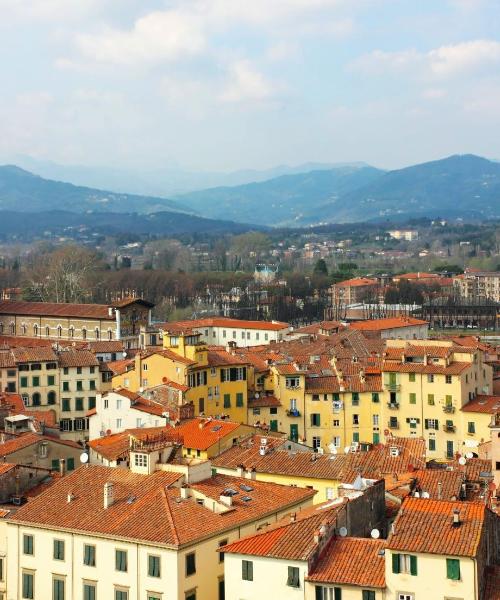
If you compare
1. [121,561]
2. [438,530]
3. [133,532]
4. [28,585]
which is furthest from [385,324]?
[438,530]

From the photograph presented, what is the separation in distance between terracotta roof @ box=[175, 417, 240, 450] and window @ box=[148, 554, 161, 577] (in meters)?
10.3

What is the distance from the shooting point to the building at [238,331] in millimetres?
82000

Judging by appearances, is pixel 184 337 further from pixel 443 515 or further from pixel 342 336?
pixel 443 515

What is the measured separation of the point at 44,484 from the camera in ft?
93.8

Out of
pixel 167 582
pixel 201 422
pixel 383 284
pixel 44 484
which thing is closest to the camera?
pixel 167 582

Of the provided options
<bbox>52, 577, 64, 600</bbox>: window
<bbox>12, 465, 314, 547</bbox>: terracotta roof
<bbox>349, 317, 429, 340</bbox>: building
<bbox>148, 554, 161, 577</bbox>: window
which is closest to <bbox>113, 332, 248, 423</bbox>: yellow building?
<bbox>12, 465, 314, 547</bbox>: terracotta roof

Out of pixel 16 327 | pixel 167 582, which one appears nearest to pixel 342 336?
pixel 16 327

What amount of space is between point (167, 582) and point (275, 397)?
77.1ft

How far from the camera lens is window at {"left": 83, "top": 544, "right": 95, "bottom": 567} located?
2373 centimetres

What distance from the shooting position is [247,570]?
20891mm

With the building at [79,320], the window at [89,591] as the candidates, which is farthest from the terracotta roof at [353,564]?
the building at [79,320]

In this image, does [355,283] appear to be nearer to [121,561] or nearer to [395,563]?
[121,561]

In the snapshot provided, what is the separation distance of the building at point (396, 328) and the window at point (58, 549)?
179 feet

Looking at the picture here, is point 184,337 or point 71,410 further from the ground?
point 184,337
